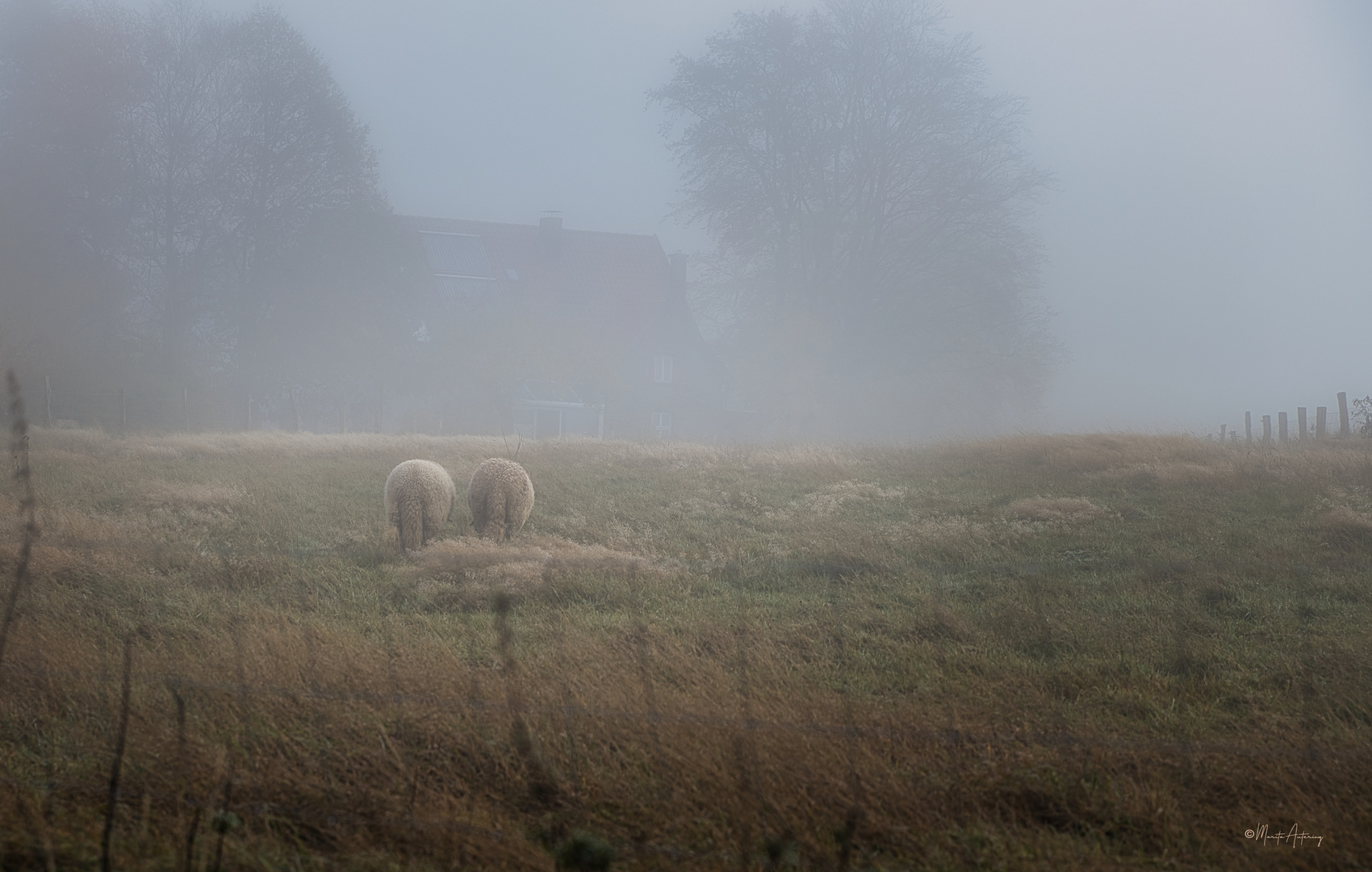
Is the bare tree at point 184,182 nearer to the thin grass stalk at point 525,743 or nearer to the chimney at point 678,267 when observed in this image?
the chimney at point 678,267

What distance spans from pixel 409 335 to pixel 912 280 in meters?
19.2

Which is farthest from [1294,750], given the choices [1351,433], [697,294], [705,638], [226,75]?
[226,75]

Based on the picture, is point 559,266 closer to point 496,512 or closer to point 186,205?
point 186,205

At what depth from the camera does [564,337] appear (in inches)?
1478

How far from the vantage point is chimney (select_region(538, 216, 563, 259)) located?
51.7m

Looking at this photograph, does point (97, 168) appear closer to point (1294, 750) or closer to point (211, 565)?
point (211, 565)

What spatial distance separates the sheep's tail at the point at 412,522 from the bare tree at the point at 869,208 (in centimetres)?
2274

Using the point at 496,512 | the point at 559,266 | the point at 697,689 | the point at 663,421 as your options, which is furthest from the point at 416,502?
the point at 559,266

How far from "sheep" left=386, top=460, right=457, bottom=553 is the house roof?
3407 cm

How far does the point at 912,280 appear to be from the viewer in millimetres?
31891

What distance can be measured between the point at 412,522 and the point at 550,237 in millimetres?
43469

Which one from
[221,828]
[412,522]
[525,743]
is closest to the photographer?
[221,828]

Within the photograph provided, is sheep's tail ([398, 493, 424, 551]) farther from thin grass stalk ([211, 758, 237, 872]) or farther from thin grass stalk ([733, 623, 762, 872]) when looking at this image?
thin grass stalk ([211, 758, 237, 872])

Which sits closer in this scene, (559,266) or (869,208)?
(869,208)
